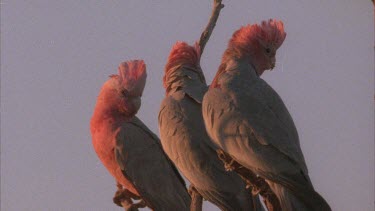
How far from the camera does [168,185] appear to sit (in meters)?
13.6

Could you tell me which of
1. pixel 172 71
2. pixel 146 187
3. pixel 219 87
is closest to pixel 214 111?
pixel 219 87

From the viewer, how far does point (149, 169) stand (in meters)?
13.7

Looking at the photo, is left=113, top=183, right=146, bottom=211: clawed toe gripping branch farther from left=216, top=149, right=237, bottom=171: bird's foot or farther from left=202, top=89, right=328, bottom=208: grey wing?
left=202, top=89, right=328, bottom=208: grey wing

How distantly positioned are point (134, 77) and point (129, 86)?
0.42ft

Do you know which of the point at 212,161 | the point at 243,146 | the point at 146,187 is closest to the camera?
the point at 243,146

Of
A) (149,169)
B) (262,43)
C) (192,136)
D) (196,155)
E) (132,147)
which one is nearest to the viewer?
(196,155)

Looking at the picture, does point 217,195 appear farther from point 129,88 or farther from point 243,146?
point 129,88

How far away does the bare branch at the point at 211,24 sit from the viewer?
1291cm

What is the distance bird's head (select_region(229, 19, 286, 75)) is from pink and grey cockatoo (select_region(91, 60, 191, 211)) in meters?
2.06

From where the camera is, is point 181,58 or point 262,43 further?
point 181,58

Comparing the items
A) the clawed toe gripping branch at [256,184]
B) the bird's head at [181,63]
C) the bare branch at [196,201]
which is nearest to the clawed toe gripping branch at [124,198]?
the bare branch at [196,201]

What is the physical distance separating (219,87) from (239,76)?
0.96 ft

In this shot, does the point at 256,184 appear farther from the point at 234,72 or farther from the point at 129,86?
the point at 129,86

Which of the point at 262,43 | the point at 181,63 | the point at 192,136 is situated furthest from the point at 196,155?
the point at 262,43
